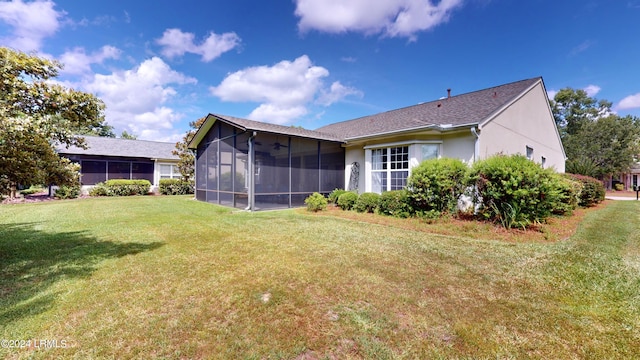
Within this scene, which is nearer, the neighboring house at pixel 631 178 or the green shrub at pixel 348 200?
the green shrub at pixel 348 200

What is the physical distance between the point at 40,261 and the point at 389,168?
10288 mm

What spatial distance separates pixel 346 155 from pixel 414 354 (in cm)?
1151

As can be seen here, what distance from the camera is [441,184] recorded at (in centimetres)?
769

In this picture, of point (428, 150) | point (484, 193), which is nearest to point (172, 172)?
point (428, 150)

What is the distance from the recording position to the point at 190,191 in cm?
2058

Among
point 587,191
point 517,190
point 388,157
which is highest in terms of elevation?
point 388,157

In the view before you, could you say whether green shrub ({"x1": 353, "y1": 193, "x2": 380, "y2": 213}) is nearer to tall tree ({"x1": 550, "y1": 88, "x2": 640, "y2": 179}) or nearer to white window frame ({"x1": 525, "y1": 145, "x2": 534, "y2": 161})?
white window frame ({"x1": 525, "y1": 145, "x2": 534, "y2": 161})

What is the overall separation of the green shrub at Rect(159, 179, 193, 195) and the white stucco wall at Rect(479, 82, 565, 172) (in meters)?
19.6

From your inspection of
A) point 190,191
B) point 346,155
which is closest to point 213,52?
point 346,155

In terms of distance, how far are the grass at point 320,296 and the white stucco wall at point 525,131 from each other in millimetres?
4691

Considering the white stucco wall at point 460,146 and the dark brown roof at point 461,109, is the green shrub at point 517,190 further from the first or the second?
the dark brown roof at point 461,109

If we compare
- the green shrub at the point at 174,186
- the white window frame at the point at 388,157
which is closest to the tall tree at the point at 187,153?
the green shrub at the point at 174,186

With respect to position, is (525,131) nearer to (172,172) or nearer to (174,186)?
(174,186)

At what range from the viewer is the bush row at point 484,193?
653 centimetres
